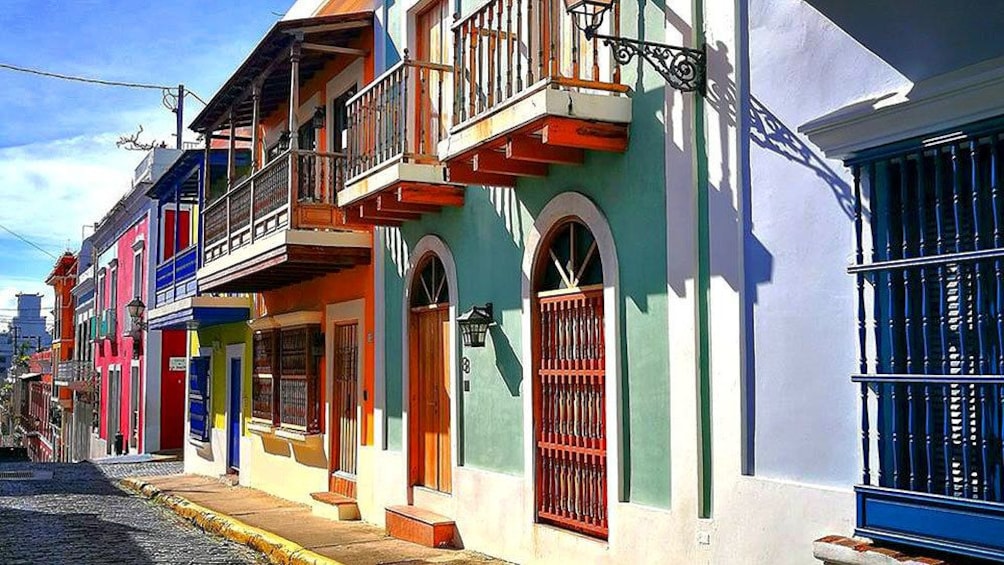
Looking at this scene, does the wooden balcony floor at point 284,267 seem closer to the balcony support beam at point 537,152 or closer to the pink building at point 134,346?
the balcony support beam at point 537,152

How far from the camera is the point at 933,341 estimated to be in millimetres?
5234

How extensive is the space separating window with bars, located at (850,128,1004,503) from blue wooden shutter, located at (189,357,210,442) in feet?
53.2

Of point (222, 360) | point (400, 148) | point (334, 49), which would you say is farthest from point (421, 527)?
point (222, 360)

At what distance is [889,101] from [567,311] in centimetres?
363

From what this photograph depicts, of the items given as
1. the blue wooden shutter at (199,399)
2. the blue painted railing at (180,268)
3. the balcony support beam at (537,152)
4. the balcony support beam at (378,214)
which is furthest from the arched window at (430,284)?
the blue wooden shutter at (199,399)

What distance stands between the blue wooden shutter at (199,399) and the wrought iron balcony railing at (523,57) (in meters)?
12.5

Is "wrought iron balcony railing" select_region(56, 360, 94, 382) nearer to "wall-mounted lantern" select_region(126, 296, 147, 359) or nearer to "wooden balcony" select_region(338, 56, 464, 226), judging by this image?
"wall-mounted lantern" select_region(126, 296, 147, 359)

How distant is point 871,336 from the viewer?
5512 mm

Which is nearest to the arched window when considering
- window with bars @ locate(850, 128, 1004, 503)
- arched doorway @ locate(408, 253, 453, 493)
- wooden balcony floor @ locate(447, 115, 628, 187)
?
arched doorway @ locate(408, 253, 453, 493)

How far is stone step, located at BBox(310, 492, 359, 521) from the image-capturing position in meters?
12.4

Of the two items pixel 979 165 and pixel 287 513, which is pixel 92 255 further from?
pixel 979 165

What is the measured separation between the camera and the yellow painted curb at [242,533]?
995cm

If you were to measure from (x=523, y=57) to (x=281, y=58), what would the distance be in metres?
4.26

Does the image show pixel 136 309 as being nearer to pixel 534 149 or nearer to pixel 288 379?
pixel 288 379
